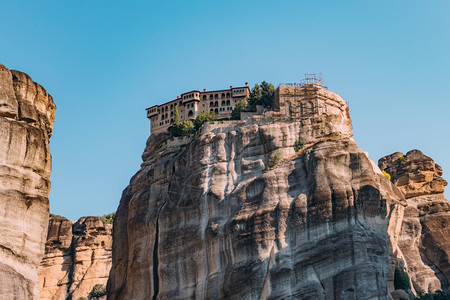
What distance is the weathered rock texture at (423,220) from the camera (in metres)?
88.6

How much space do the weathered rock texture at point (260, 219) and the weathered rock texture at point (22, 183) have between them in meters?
32.1

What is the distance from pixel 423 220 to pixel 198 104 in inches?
1196

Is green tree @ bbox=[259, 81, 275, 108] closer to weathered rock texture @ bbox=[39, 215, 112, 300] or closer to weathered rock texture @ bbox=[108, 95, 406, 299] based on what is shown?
weathered rock texture @ bbox=[108, 95, 406, 299]

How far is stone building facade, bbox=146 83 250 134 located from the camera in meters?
102

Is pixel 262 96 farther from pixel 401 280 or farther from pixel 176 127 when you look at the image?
pixel 401 280

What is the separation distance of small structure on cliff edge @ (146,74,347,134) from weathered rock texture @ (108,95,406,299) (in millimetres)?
2938

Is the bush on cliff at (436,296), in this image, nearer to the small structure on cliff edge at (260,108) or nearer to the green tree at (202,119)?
the small structure on cliff edge at (260,108)

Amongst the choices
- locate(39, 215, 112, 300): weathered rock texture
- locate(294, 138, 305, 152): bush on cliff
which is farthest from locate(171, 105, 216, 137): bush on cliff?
locate(39, 215, 112, 300): weathered rock texture

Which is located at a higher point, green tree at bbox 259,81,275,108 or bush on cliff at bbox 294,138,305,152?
green tree at bbox 259,81,275,108

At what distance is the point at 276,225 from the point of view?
7344cm

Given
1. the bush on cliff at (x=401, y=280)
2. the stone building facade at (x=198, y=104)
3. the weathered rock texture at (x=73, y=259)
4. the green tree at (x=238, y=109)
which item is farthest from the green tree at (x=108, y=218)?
the bush on cliff at (x=401, y=280)

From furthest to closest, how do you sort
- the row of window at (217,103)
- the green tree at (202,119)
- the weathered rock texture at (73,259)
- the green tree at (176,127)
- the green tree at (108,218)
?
the green tree at (108,218) → the row of window at (217,103) → the weathered rock texture at (73,259) → the green tree at (176,127) → the green tree at (202,119)

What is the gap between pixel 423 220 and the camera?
93.6 m

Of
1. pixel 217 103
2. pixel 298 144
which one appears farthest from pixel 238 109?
pixel 298 144
